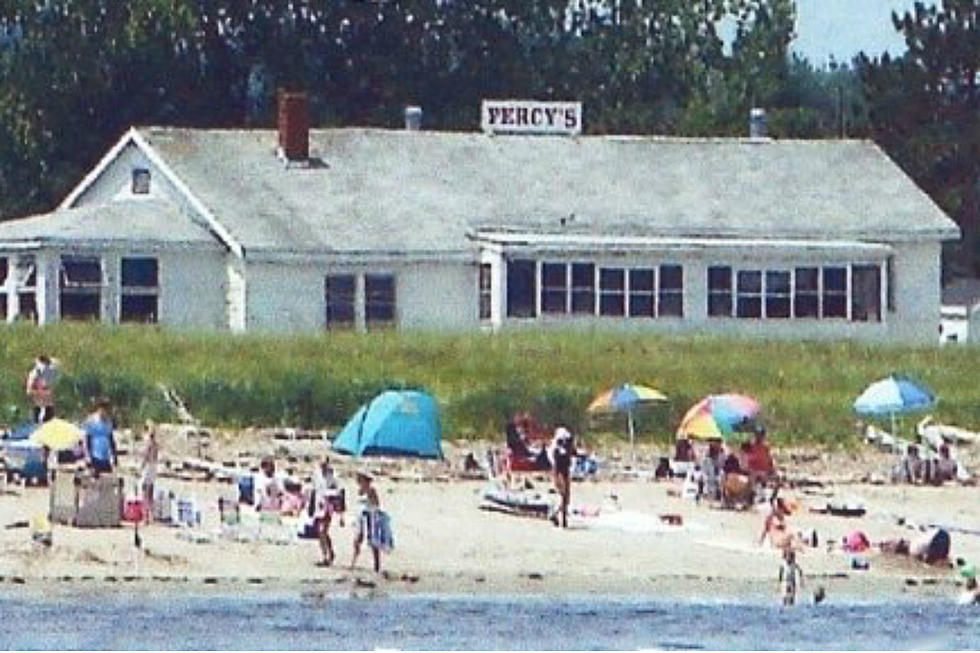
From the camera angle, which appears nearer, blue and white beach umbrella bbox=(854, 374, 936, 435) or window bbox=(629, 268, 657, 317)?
blue and white beach umbrella bbox=(854, 374, 936, 435)

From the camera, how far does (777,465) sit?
154ft

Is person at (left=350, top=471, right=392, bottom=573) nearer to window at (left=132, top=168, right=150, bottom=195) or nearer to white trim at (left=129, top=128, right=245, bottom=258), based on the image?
white trim at (left=129, top=128, right=245, bottom=258)

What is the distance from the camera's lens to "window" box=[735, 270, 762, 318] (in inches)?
2534

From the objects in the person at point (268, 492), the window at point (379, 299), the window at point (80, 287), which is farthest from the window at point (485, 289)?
the person at point (268, 492)

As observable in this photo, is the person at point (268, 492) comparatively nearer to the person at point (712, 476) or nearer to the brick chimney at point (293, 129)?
the person at point (712, 476)

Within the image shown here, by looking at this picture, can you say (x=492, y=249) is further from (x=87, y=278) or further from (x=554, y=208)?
(x=87, y=278)

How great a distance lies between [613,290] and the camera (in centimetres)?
6372

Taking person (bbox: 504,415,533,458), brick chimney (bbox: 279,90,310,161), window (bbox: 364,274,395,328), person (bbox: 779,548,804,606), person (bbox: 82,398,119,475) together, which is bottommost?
person (bbox: 779,548,804,606)

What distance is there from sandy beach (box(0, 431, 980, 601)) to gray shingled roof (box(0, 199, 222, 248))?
17.9 metres

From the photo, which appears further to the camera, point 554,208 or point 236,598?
point 554,208

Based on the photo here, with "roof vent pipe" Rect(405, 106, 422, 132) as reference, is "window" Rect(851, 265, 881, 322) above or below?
below

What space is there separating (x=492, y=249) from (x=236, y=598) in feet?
92.3

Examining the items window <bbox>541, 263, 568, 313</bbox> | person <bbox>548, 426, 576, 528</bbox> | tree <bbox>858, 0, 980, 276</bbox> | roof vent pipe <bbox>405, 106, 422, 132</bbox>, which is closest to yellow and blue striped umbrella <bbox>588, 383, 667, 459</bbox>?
person <bbox>548, 426, 576, 528</bbox>

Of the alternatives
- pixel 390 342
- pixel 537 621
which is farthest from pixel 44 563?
pixel 390 342
